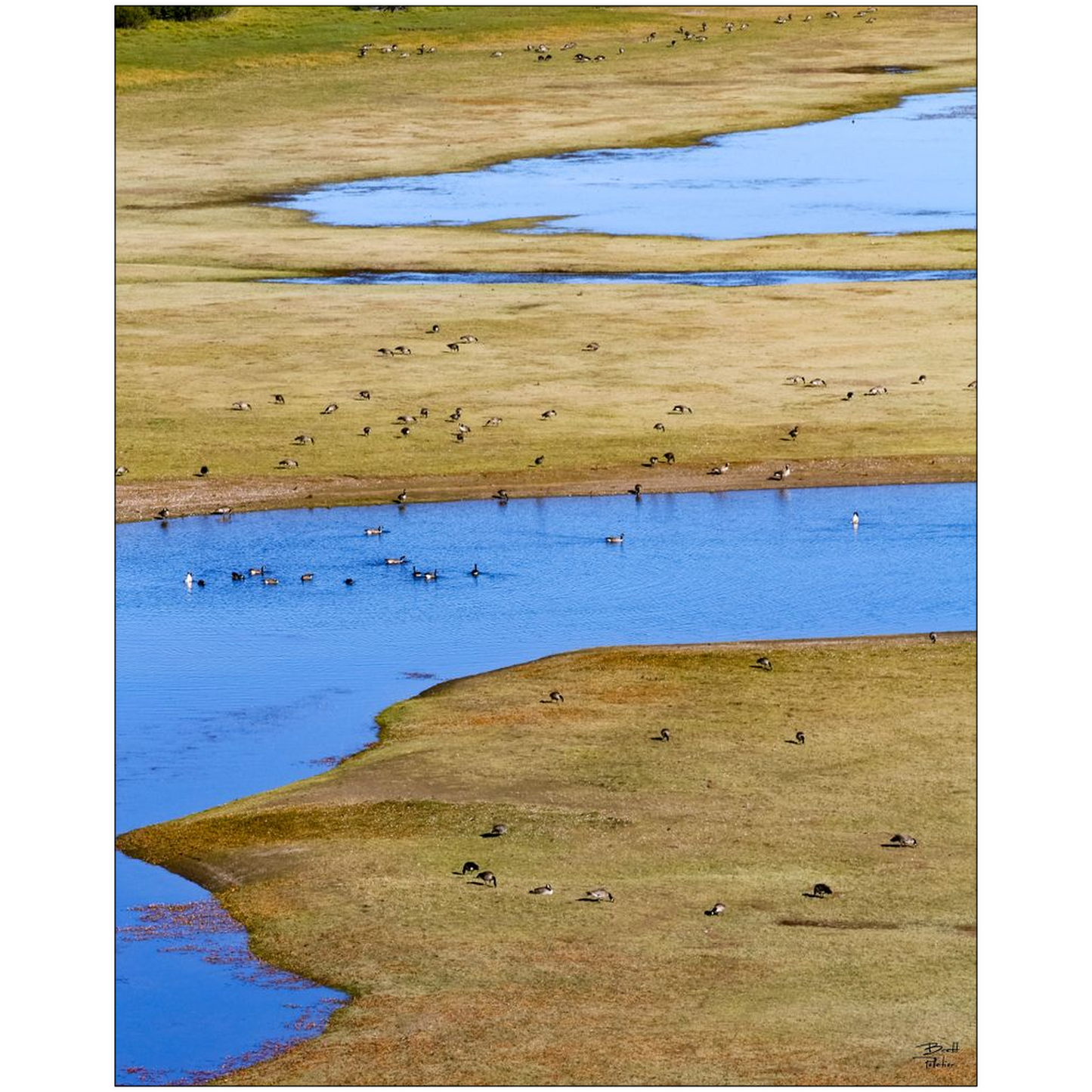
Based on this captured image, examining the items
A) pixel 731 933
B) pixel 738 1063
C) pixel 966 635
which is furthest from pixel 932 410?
pixel 738 1063

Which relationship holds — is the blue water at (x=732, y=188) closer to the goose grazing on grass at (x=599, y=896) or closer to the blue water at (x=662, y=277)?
the blue water at (x=662, y=277)

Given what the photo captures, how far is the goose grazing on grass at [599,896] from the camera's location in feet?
96.7

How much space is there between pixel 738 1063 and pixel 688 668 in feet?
55.0

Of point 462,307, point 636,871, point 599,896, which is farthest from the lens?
point 462,307

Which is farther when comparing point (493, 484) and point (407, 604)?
point (493, 484)

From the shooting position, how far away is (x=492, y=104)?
11419 centimetres

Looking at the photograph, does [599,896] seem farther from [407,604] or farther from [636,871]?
[407,604]

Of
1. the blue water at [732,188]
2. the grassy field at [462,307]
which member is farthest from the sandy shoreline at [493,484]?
the blue water at [732,188]

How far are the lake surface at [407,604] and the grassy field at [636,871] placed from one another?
1.19 meters

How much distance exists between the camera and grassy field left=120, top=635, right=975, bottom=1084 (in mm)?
25281

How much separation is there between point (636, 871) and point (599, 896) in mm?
1380
